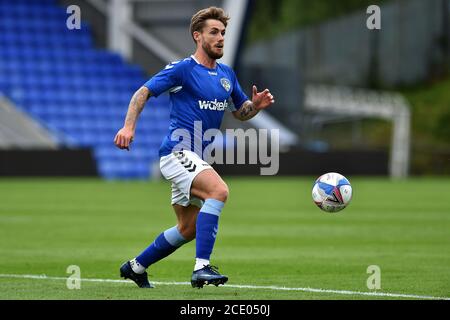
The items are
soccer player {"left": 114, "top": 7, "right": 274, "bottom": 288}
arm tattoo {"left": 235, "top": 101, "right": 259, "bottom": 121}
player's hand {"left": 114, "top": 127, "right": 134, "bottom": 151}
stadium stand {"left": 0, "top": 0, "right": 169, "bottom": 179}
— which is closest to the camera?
player's hand {"left": 114, "top": 127, "right": 134, "bottom": 151}

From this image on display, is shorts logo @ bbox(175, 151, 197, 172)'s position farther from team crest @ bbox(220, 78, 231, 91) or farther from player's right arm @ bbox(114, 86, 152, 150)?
team crest @ bbox(220, 78, 231, 91)

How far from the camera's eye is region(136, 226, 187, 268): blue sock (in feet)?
29.8

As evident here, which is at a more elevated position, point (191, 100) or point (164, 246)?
point (191, 100)

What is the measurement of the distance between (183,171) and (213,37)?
3.77 ft

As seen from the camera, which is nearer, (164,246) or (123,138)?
(123,138)

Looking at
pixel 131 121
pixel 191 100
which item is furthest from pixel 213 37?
pixel 131 121

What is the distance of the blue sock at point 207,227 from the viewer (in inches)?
339

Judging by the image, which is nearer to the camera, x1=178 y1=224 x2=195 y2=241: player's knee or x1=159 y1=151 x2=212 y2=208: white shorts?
x1=159 y1=151 x2=212 y2=208: white shorts

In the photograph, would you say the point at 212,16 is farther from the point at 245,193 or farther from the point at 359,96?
the point at 359,96

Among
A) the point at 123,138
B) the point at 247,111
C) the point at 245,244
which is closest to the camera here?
the point at 123,138

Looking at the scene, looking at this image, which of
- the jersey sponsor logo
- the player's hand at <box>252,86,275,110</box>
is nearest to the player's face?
the jersey sponsor logo

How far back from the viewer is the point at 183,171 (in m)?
8.81

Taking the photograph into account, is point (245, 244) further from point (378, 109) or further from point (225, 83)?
point (378, 109)

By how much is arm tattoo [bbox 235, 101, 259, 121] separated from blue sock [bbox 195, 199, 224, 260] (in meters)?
1.19
